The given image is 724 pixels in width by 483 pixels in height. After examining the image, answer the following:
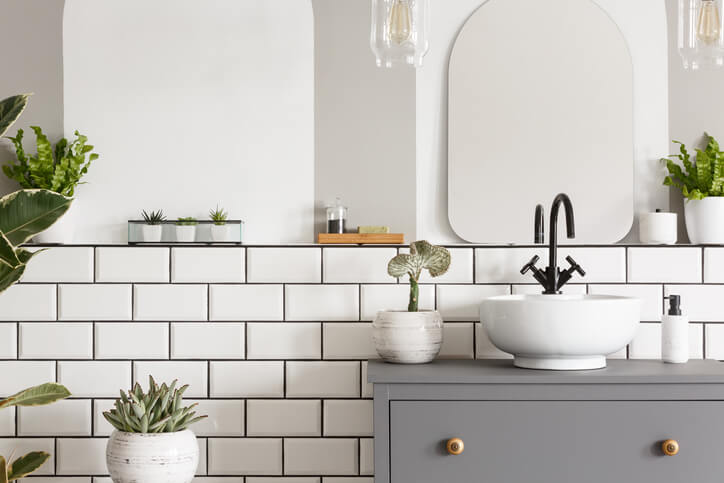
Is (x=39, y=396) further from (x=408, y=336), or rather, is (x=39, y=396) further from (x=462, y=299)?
(x=462, y=299)

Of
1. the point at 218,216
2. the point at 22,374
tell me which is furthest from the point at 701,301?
the point at 22,374

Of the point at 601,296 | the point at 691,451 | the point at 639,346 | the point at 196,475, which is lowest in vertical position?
the point at 196,475

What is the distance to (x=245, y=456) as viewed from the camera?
6.64 ft

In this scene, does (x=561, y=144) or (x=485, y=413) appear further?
(x=561, y=144)

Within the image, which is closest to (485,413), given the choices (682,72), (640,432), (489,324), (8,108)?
(489,324)

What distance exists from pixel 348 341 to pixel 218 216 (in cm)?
53

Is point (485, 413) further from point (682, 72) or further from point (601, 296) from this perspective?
point (682, 72)

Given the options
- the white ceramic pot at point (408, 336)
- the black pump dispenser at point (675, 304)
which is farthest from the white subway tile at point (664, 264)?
the white ceramic pot at point (408, 336)

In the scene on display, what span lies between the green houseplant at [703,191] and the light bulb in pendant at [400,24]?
876 mm

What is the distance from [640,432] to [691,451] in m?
0.12

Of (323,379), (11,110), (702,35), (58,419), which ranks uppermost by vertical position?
(702,35)

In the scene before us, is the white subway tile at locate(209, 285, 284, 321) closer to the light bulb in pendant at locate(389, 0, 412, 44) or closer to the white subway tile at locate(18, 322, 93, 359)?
the white subway tile at locate(18, 322, 93, 359)

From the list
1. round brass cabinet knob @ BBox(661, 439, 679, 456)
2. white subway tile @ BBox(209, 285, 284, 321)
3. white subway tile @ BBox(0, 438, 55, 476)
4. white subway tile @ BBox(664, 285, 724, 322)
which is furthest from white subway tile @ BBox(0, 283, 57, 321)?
white subway tile @ BBox(664, 285, 724, 322)

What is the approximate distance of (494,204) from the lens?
206 centimetres
